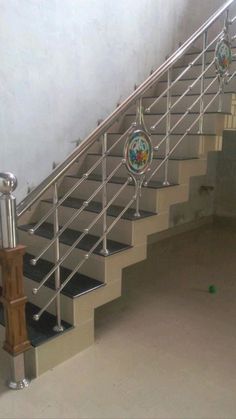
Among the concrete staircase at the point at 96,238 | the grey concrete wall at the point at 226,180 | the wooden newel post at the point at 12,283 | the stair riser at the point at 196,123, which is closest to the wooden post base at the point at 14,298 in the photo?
the wooden newel post at the point at 12,283

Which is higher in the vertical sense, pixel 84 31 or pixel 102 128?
pixel 84 31

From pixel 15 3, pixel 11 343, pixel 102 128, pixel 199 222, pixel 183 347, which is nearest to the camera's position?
pixel 11 343

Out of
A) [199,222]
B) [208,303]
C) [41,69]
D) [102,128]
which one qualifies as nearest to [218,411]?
[208,303]

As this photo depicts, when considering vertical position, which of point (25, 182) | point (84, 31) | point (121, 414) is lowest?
point (121, 414)

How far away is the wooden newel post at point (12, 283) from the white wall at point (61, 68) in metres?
1.12

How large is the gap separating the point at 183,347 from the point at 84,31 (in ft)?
8.45

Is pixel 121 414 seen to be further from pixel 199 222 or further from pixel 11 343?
pixel 199 222

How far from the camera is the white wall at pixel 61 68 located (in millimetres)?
2592

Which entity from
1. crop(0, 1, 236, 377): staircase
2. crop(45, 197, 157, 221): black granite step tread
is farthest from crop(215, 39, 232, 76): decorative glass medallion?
crop(45, 197, 157, 221): black granite step tread

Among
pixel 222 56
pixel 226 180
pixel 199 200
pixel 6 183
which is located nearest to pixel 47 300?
pixel 6 183

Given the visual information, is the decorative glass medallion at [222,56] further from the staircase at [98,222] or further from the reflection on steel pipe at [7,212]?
the reflection on steel pipe at [7,212]

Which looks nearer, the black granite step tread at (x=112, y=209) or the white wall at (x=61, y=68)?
the black granite step tread at (x=112, y=209)

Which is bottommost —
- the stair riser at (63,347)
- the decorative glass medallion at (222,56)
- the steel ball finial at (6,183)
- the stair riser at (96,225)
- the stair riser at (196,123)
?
the stair riser at (63,347)

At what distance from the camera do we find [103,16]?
315 centimetres
